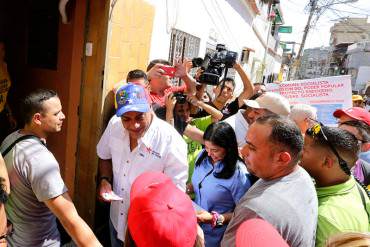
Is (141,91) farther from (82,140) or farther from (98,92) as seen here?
(82,140)

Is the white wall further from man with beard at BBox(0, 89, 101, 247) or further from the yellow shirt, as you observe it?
man with beard at BBox(0, 89, 101, 247)

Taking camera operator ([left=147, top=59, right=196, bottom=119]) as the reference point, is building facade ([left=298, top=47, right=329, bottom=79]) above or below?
above

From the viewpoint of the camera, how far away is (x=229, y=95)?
3871 millimetres

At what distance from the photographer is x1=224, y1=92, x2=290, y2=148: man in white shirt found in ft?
8.20

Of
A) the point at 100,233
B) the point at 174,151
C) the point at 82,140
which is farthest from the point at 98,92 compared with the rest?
the point at 100,233

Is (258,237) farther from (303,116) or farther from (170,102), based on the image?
(303,116)

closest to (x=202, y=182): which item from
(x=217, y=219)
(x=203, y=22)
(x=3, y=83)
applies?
(x=217, y=219)

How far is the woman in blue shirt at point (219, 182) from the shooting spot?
194 cm

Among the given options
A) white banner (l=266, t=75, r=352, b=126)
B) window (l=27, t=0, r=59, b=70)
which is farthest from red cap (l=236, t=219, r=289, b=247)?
window (l=27, t=0, r=59, b=70)

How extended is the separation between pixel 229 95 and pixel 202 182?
201 cm

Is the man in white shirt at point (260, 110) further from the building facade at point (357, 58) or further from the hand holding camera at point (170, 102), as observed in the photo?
the building facade at point (357, 58)

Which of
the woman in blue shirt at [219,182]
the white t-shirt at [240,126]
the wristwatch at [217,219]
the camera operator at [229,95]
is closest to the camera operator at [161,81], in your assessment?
the camera operator at [229,95]

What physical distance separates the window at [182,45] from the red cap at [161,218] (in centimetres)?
380

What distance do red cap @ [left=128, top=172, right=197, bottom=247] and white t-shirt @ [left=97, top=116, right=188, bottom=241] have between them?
35.6 inches
